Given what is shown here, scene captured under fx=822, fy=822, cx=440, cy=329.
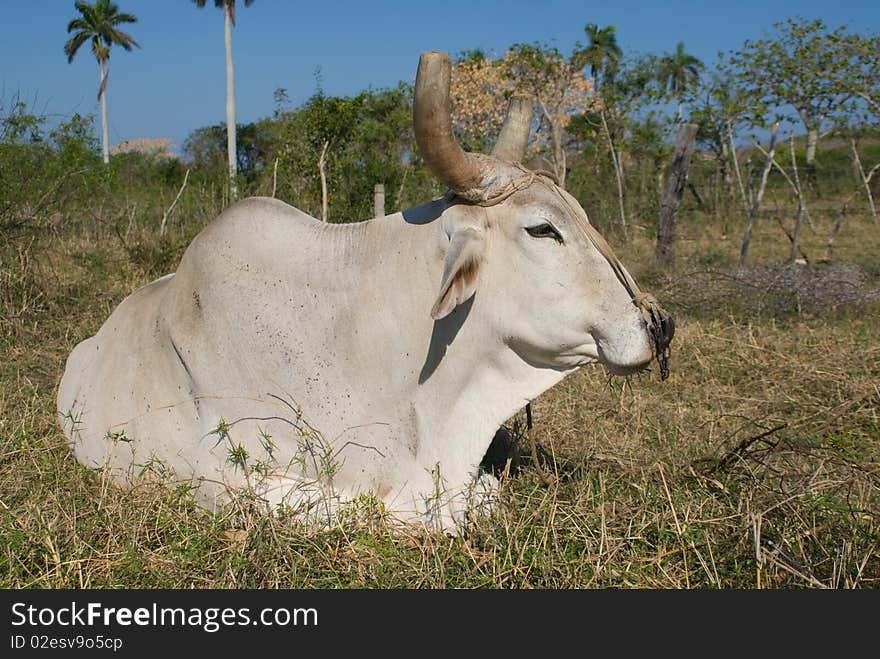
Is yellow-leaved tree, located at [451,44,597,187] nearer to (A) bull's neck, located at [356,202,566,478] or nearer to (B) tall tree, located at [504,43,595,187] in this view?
(B) tall tree, located at [504,43,595,187]

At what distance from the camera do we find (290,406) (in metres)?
2.61

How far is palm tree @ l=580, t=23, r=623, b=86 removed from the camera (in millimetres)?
17109

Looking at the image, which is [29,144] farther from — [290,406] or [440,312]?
[440,312]

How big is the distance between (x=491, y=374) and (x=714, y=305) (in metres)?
4.44

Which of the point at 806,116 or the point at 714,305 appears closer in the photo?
the point at 714,305

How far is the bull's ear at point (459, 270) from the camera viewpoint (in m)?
2.31

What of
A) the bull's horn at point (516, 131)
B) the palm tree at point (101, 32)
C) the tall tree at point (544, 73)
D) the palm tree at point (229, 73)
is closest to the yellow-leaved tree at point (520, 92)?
the tall tree at point (544, 73)

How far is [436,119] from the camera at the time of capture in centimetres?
224

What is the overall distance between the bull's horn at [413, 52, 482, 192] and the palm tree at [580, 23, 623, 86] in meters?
15.6

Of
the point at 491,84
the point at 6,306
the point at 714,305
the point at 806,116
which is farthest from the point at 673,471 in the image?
the point at 491,84

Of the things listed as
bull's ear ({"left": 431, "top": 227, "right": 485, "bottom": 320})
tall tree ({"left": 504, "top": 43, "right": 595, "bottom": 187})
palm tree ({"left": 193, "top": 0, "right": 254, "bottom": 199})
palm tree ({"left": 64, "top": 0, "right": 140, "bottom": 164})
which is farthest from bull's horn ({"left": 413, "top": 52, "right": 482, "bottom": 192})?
palm tree ({"left": 64, "top": 0, "right": 140, "bottom": 164})

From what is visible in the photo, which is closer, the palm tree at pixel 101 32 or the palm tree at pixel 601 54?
the palm tree at pixel 601 54

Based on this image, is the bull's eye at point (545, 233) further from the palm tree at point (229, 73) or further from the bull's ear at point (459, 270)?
the palm tree at point (229, 73)

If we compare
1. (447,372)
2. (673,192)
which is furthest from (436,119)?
(673,192)
